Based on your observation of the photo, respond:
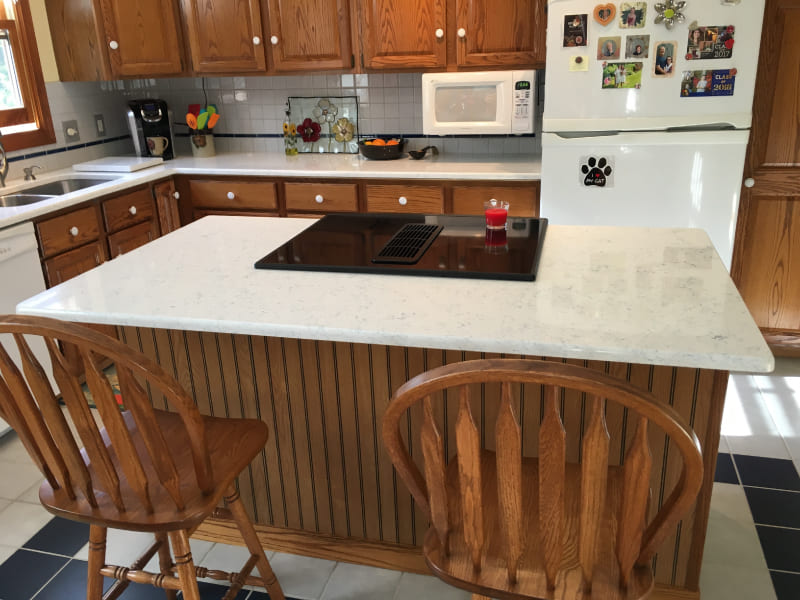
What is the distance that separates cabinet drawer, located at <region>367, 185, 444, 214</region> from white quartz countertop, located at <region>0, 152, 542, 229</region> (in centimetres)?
6

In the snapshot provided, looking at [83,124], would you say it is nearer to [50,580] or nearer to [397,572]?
[50,580]

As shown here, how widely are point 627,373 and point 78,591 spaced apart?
159cm

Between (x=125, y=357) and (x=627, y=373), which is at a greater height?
(x=125, y=357)

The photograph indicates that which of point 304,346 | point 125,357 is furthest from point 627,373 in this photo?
point 125,357

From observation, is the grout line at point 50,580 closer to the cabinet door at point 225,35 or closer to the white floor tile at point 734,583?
the white floor tile at point 734,583

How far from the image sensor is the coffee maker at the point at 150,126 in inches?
150

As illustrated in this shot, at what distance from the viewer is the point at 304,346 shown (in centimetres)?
172

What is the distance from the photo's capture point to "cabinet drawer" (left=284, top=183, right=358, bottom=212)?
3.41 meters

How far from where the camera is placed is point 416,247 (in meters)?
1.83

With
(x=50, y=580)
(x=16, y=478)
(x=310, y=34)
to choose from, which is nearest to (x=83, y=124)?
(x=310, y=34)

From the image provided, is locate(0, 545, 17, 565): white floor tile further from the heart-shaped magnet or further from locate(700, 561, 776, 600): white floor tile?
the heart-shaped magnet

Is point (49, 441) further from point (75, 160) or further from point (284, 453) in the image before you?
point (75, 160)

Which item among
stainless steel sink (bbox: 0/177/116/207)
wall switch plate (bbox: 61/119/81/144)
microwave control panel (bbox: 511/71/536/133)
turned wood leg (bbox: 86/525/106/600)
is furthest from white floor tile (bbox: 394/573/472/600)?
wall switch plate (bbox: 61/119/81/144)

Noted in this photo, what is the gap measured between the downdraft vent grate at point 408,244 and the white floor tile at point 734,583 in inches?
46.8
